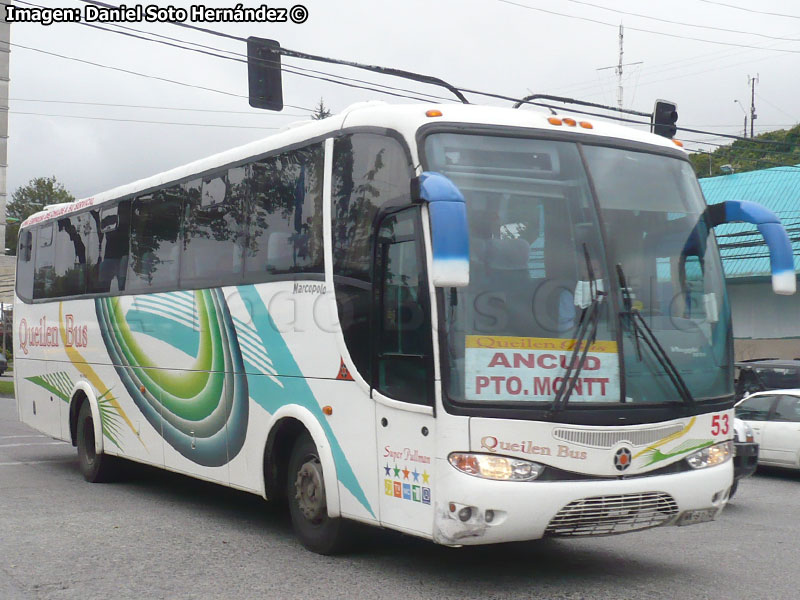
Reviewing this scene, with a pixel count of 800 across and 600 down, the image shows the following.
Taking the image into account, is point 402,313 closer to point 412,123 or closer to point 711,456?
point 412,123

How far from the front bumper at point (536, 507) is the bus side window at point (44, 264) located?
9025 mm

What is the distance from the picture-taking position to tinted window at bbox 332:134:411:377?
24.4 feet

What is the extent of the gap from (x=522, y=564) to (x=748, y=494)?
6.13 m

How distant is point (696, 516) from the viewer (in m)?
7.29

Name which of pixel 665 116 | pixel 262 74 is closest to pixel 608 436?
pixel 262 74

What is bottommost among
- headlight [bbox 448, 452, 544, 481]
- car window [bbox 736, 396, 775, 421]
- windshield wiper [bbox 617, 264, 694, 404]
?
car window [bbox 736, 396, 775, 421]

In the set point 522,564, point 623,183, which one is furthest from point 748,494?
point 623,183

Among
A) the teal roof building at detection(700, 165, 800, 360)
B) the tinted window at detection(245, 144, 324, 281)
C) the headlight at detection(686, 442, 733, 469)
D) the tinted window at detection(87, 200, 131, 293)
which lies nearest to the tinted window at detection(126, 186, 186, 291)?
the tinted window at detection(87, 200, 131, 293)

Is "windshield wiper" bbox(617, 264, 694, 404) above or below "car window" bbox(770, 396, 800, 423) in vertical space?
above

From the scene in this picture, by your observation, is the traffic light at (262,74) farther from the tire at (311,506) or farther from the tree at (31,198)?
the tree at (31,198)

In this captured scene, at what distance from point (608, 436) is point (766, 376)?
13.5m

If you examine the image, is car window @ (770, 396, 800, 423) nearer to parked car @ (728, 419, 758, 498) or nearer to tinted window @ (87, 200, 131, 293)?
parked car @ (728, 419, 758, 498)

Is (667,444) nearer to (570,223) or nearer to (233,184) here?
(570,223)

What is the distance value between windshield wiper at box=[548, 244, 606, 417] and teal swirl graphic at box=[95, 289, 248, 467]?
3.45 metres
